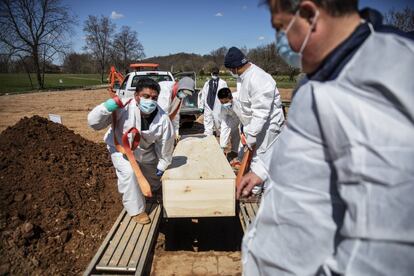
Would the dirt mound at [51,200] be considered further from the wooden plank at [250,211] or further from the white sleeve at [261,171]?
the white sleeve at [261,171]

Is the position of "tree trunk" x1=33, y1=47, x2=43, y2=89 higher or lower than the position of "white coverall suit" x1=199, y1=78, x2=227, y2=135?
higher

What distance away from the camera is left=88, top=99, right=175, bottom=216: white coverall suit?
3.94m

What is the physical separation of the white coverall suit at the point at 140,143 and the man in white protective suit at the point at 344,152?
2935 mm

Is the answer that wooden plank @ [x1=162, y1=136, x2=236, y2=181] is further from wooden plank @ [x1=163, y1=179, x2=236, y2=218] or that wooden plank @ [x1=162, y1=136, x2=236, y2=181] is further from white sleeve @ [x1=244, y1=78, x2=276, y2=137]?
white sleeve @ [x1=244, y1=78, x2=276, y2=137]

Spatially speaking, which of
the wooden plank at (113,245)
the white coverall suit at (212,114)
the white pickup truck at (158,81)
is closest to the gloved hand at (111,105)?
the wooden plank at (113,245)

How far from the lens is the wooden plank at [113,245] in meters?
3.07

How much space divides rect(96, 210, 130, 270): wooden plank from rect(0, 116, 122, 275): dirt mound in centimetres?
50

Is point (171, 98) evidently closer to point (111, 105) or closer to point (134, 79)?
point (111, 105)

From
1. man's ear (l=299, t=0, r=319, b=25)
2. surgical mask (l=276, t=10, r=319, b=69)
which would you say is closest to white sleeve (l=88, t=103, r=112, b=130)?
surgical mask (l=276, t=10, r=319, b=69)

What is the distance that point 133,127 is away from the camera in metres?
3.97

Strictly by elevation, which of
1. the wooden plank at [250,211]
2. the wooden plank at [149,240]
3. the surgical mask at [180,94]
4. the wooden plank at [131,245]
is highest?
the surgical mask at [180,94]

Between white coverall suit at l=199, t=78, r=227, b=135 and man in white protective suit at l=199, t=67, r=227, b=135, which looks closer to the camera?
white coverall suit at l=199, t=78, r=227, b=135

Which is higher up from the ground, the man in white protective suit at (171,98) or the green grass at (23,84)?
the man in white protective suit at (171,98)

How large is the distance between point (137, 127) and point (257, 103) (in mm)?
1735
